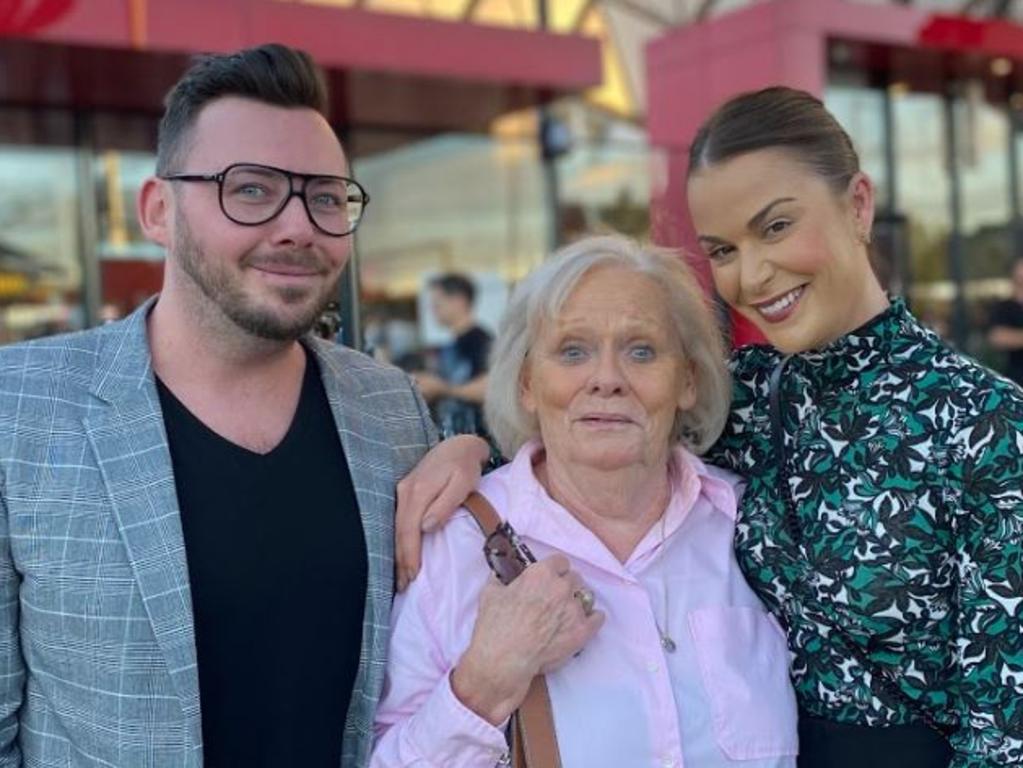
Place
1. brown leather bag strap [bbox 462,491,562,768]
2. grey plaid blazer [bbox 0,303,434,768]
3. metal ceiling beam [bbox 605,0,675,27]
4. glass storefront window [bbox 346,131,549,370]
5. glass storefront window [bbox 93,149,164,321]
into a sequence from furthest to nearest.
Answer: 1. metal ceiling beam [bbox 605,0,675,27]
2. glass storefront window [bbox 346,131,549,370]
3. glass storefront window [bbox 93,149,164,321]
4. brown leather bag strap [bbox 462,491,562,768]
5. grey plaid blazer [bbox 0,303,434,768]

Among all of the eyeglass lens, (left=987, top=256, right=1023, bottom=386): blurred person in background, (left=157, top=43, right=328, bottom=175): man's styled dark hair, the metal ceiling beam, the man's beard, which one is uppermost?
the metal ceiling beam

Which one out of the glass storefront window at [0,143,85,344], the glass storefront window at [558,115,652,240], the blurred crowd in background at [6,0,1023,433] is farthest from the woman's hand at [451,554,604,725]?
the glass storefront window at [558,115,652,240]

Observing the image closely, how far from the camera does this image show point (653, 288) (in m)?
2.10

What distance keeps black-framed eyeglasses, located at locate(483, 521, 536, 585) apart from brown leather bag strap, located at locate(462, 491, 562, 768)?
184mm

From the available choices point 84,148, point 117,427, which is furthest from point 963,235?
point 117,427

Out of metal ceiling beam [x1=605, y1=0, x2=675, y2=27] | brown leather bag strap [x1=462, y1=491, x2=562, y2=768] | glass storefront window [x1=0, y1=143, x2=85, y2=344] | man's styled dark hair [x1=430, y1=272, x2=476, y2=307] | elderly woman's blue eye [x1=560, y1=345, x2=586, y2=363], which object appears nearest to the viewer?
brown leather bag strap [x1=462, y1=491, x2=562, y2=768]

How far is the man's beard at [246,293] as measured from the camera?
1.81 metres

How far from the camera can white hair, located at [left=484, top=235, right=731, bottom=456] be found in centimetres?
209

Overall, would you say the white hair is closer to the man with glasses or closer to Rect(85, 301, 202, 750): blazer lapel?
the man with glasses

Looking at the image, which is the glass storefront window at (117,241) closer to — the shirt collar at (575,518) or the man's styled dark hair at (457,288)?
the man's styled dark hair at (457,288)

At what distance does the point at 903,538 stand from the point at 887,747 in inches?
14.4

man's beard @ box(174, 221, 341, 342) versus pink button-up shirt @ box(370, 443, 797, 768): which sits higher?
man's beard @ box(174, 221, 341, 342)

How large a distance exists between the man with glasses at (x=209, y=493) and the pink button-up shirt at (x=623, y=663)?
91mm

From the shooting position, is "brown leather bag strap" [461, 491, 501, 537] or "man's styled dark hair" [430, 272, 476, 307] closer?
"brown leather bag strap" [461, 491, 501, 537]
